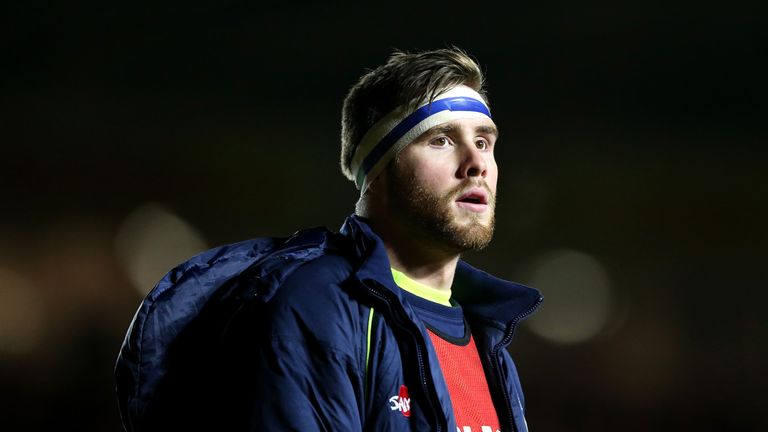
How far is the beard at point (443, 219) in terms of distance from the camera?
71.0 inches

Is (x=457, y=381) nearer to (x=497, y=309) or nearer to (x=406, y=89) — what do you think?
(x=497, y=309)

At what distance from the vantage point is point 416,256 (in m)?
1.85

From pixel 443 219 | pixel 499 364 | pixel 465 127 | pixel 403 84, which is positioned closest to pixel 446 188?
pixel 443 219

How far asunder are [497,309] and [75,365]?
5.71 m

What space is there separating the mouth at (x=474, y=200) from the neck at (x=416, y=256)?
0.10 metres

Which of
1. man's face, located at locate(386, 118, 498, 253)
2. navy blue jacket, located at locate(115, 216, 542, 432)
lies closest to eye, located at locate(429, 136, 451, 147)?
man's face, located at locate(386, 118, 498, 253)

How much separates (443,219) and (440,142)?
193 millimetres

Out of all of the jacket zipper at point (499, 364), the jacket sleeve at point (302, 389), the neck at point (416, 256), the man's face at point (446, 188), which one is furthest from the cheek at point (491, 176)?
the jacket sleeve at point (302, 389)

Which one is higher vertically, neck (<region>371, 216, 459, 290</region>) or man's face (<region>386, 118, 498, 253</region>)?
man's face (<region>386, 118, 498, 253</region>)

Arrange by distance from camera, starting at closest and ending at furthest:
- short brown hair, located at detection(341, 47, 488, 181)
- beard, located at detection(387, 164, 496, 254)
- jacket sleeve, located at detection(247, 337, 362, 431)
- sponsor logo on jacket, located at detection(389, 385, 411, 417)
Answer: jacket sleeve, located at detection(247, 337, 362, 431), sponsor logo on jacket, located at detection(389, 385, 411, 417), beard, located at detection(387, 164, 496, 254), short brown hair, located at detection(341, 47, 488, 181)

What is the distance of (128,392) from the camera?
149 centimetres

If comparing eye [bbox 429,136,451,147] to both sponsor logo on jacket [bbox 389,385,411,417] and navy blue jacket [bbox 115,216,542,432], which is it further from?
sponsor logo on jacket [bbox 389,385,411,417]

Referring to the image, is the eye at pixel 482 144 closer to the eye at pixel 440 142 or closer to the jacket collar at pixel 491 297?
the eye at pixel 440 142

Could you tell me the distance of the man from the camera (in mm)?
1472
